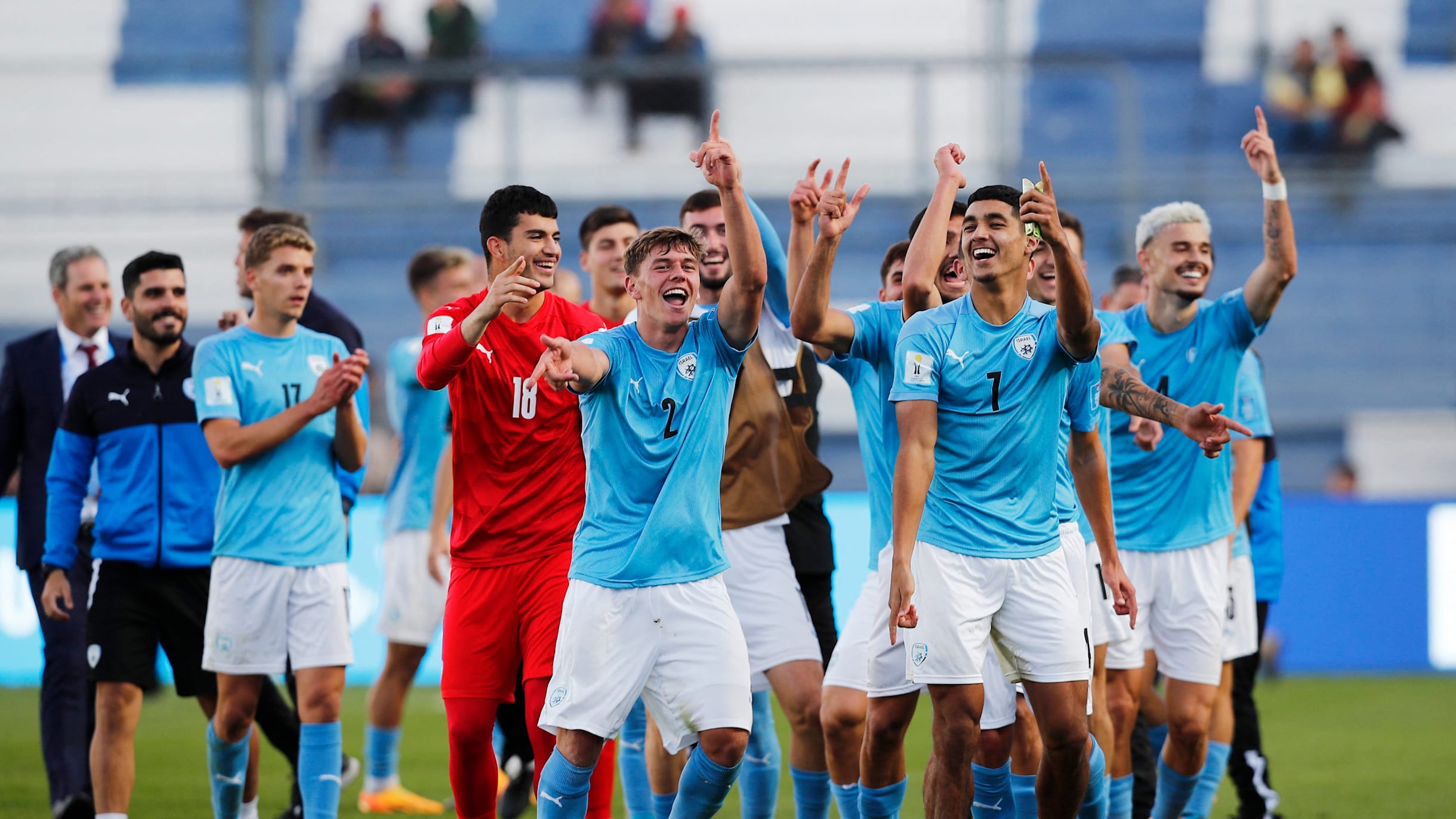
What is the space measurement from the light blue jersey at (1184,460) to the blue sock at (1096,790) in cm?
140

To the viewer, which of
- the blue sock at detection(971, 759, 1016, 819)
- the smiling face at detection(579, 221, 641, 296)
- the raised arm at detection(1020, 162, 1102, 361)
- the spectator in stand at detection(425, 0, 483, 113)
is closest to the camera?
the raised arm at detection(1020, 162, 1102, 361)

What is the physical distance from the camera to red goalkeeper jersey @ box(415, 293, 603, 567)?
5754 millimetres

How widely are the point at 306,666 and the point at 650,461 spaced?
2056 millimetres

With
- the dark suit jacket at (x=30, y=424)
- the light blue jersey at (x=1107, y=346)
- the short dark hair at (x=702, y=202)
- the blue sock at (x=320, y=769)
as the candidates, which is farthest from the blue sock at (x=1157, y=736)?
the dark suit jacket at (x=30, y=424)

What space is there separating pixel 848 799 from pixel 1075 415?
1641 mm

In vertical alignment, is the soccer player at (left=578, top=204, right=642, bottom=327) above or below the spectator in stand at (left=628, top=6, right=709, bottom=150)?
below

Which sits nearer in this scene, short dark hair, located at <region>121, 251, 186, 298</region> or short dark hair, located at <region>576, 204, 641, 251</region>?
short dark hair, located at <region>121, 251, 186, 298</region>

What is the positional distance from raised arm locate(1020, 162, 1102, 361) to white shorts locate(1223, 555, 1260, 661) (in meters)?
2.31

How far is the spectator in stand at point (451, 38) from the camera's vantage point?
1814 centimetres

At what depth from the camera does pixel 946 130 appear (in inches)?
687

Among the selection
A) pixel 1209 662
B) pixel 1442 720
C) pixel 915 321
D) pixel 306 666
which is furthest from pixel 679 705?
pixel 1442 720

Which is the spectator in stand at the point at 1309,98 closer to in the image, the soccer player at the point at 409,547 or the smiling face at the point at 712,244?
the soccer player at the point at 409,547

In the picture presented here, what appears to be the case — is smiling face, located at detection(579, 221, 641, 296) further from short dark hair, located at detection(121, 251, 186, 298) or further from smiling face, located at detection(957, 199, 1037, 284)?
smiling face, located at detection(957, 199, 1037, 284)

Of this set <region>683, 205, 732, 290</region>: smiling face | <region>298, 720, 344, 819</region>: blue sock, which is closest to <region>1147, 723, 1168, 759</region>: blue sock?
<region>683, 205, 732, 290</region>: smiling face
